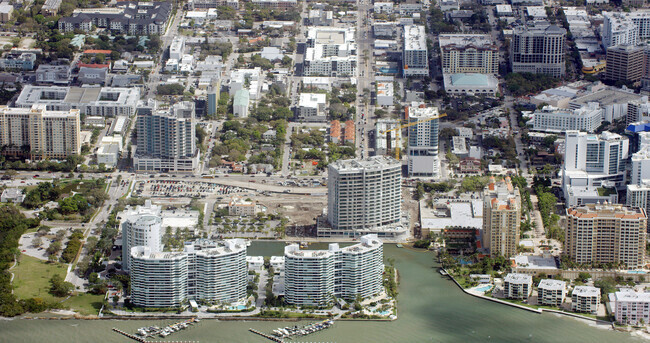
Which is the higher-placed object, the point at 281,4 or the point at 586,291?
the point at 281,4

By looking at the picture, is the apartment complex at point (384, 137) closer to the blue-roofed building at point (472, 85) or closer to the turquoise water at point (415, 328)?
the blue-roofed building at point (472, 85)

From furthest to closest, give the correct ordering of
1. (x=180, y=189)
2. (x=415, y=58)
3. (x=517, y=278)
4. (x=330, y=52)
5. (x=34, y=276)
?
(x=330, y=52), (x=415, y=58), (x=180, y=189), (x=34, y=276), (x=517, y=278)

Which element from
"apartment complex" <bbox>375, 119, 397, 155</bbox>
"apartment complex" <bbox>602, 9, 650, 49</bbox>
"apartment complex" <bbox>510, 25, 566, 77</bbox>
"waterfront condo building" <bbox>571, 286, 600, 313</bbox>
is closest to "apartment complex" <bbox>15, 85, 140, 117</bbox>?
"apartment complex" <bbox>375, 119, 397, 155</bbox>

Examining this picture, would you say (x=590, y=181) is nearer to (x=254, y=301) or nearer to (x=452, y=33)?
(x=254, y=301)

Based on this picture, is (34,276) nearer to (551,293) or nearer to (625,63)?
(551,293)

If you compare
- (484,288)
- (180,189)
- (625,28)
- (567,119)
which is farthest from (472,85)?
(484,288)

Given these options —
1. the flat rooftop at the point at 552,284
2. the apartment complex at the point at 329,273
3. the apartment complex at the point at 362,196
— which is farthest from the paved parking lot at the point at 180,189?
the flat rooftop at the point at 552,284

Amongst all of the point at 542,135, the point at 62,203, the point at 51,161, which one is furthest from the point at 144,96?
the point at 542,135
